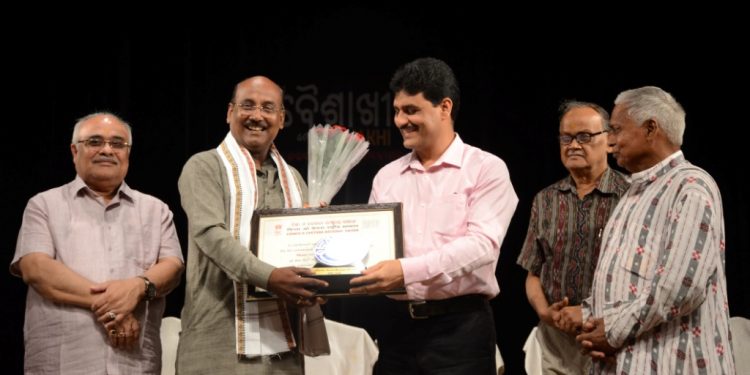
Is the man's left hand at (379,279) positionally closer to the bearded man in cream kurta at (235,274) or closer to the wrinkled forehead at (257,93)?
the bearded man in cream kurta at (235,274)

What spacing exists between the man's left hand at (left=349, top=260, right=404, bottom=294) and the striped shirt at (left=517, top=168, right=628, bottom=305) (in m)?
1.14

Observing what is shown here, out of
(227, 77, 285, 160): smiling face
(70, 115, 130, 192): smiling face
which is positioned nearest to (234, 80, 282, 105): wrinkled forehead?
(227, 77, 285, 160): smiling face

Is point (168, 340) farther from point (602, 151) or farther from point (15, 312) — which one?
point (602, 151)

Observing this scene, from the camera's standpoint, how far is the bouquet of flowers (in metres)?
2.78

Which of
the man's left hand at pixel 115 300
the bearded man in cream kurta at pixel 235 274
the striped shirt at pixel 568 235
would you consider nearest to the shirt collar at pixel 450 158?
the bearded man in cream kurta at pixel 235 274

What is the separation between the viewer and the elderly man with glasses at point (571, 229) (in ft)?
10.9

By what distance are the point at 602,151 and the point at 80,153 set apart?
7.56 feet

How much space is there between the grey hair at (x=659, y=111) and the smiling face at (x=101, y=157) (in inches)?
79.0

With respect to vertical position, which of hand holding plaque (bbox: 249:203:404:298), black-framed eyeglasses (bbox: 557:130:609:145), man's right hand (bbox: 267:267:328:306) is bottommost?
man's right hand (bbox: 267:267:328:306)

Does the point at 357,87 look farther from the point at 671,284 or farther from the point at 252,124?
the point at 671,284

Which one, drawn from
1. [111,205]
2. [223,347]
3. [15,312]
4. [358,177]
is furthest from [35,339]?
[358,177]

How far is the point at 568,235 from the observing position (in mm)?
3385

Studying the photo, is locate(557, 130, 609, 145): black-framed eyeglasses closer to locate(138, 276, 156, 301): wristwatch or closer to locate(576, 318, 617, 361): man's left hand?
locate(576, 318, 617, 361): man's left hand

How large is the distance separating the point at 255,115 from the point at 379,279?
83 centimetres
